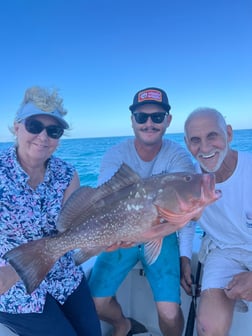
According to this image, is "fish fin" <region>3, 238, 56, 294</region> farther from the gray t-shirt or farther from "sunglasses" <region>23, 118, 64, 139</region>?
the gray t-shirt

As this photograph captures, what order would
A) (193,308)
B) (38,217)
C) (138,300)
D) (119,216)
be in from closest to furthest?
(119,216)
(38,217)
(193,308)
(138,300)

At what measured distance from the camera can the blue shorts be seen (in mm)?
3205

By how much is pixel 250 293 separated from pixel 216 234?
2.26 ft

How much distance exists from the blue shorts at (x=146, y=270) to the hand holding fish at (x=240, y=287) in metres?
0.59

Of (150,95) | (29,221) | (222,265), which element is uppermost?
(150,95)

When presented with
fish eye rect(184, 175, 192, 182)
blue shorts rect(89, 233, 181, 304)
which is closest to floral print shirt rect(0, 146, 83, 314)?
blue shorts rect(89, 233, 181, 304)

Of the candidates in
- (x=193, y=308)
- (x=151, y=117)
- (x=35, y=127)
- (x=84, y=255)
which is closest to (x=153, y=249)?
(x=84, y=255)

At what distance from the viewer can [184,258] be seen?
3389 mm

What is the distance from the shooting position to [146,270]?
11.2ft

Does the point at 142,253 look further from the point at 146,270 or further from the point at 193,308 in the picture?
the point at 193,308

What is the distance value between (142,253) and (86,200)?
102 centimetres

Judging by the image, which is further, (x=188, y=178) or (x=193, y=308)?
(x=193, y=308)

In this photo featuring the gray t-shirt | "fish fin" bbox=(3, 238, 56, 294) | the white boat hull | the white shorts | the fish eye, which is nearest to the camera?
"fish fin" bbox=(3, 238, 56, 294)

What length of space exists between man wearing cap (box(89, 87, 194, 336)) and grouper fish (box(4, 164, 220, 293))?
0.62m
